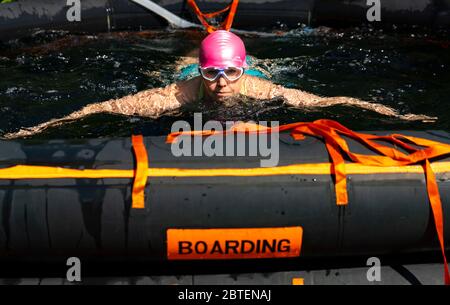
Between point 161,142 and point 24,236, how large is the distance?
881 mm

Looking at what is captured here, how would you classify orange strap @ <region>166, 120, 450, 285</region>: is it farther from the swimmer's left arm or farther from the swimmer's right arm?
the swimmer's right arm

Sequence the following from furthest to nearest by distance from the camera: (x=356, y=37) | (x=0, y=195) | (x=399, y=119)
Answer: (x=356, y=37) < (x=399, y=119) < (x=0, y=195)

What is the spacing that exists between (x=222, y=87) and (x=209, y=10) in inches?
115

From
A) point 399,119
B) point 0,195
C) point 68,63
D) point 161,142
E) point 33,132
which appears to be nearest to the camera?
point 0,195

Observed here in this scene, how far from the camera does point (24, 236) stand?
3201 mm

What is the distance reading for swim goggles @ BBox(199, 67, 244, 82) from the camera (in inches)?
182

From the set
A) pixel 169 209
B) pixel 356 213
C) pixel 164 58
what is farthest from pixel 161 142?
pixel 164 58

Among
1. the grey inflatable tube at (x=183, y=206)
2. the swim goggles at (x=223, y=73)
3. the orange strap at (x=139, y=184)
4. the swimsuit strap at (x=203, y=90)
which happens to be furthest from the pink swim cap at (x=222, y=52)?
the orange strap at (x=139, y=184)

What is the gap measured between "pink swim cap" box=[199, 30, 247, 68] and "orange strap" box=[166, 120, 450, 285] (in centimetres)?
125

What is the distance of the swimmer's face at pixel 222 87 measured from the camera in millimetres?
4648

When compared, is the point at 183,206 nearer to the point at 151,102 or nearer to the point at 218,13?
the point at 151,102

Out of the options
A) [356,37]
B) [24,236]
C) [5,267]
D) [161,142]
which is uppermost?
[356,37]

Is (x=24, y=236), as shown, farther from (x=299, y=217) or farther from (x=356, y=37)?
(x=356, y=37)

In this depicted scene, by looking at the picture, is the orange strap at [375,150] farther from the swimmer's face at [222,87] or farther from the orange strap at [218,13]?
the orange strap at [218,13]
